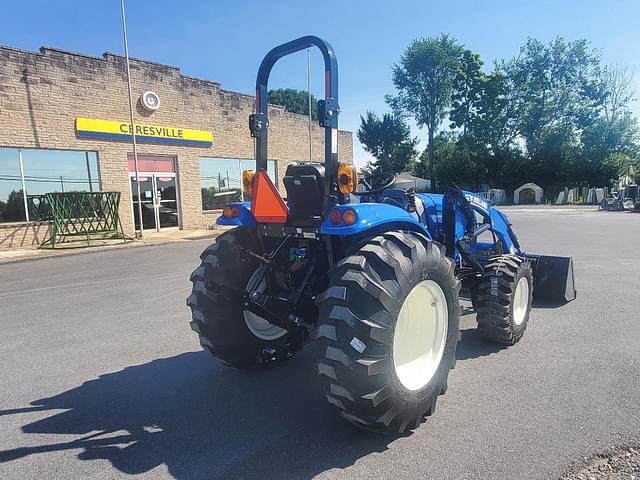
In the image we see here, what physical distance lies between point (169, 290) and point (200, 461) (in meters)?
5.26

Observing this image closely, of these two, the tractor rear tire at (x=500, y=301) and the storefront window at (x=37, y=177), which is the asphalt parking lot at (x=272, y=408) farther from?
the storefront window at (x=37, y=177)

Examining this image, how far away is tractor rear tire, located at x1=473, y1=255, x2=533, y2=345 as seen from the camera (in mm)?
4461

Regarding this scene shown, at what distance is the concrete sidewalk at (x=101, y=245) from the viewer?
11.9 m

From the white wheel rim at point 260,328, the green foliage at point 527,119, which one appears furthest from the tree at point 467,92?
the white wheel rim at point 260,328

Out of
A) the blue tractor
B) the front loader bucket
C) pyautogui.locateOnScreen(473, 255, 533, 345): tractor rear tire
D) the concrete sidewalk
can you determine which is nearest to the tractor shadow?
the blue tractor

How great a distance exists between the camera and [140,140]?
16125 millimetres

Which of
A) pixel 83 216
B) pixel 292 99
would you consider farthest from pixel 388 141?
pixel 83 216

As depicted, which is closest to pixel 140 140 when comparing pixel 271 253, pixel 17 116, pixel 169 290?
pixel 17 116

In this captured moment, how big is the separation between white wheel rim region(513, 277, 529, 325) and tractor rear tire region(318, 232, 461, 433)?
6.35 ft

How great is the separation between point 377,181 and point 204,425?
2.66 meters

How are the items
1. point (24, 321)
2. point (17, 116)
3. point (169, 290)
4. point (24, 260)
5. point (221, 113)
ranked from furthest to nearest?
point (221, 113), point (17, 116), point (24, 260), point (169, 290), point (24, 321)

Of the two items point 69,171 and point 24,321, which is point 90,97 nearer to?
point 69,171

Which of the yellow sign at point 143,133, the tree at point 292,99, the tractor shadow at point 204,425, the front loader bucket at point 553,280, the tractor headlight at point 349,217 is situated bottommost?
the tractor shadow at point 204,425

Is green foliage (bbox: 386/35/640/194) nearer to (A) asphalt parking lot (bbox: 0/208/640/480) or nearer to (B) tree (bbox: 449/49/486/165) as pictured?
(B) tree (bbox: 449/49/486/165)
